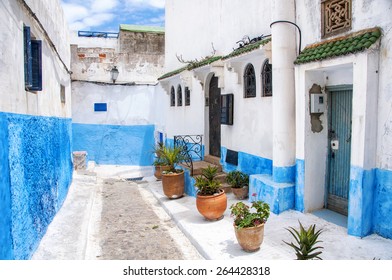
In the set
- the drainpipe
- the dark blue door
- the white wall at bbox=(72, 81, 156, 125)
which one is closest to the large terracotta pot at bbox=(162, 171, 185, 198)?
the drainpipe

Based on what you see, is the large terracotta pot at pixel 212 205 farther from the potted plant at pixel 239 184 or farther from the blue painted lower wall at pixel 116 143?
the blue painted lower wall at pixel 116 143

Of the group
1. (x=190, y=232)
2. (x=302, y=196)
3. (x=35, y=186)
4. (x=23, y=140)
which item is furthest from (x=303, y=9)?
(x=35, y=186)

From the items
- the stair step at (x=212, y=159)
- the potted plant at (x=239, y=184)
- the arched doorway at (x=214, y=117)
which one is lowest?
the potted plant at (x=239, y=184)

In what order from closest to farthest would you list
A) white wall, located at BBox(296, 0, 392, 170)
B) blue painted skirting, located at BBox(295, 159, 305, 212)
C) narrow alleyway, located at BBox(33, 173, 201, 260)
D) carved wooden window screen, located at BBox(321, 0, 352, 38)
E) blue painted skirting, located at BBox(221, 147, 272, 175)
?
white wall, located at BBox(296, 0, 392, 170) → carved wooden window screen, located at BBox(321, 0, 352, 38) → narrow alleyway, located at BBox(33, 173, 201, 260) → blue painted skirting, located at BBox(295, 159, 305, 212) → blue painted skirting, located at BBox(221, 147, 272, 175)

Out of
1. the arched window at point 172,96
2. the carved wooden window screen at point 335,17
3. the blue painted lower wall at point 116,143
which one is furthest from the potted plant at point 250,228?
the blue painted lower wall at point 116,143

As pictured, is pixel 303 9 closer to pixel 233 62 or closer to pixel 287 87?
pixel 287 87

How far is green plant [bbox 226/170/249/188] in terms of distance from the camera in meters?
8.01

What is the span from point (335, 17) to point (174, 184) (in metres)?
5.69

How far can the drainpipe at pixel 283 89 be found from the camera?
259 inches

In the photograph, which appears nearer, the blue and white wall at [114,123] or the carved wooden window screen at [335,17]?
the carved wooden window screen at [335,17]

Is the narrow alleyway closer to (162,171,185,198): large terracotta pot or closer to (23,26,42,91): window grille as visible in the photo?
(162,171,185,198): large terracotta pot

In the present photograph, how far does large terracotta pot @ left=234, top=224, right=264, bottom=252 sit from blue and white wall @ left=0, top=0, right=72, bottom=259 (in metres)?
3.18

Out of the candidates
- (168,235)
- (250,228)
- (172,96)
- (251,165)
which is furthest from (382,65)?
(172,96)

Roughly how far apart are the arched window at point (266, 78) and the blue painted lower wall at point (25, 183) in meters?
4.84
